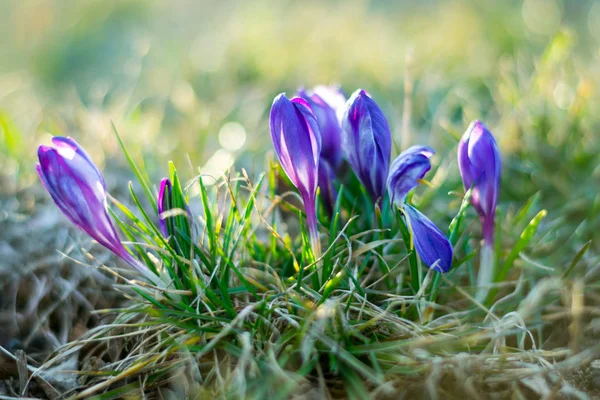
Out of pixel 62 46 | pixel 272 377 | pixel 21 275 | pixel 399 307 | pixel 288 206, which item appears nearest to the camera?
pixel 272 377

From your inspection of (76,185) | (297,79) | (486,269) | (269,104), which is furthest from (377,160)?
(297,79)

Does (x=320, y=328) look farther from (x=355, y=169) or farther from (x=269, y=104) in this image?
(x=269, y=104)

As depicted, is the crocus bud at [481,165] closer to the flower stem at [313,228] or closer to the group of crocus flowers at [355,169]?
the group of crocus flowers at [355,169]

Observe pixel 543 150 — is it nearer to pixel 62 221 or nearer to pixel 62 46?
pixel 62 221

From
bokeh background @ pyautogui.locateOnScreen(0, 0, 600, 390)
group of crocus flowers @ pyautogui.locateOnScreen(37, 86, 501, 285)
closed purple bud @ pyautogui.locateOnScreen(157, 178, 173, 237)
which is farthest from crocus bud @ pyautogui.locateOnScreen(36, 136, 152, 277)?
bokeh background @ pyautogui.locateOnScreen(0, 0, 600, 390)

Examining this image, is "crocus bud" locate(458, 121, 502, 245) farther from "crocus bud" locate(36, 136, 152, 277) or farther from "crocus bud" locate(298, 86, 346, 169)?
"crocus bud" locate(36, 136, 152, 277)

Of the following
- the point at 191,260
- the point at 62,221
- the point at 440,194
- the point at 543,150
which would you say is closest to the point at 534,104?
the point at 543,150

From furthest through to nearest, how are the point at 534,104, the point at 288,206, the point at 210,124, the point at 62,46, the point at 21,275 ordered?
the point at 62,46
the point at 210,124
the point at 534,104
the point at 21,275
the point at 288,206
